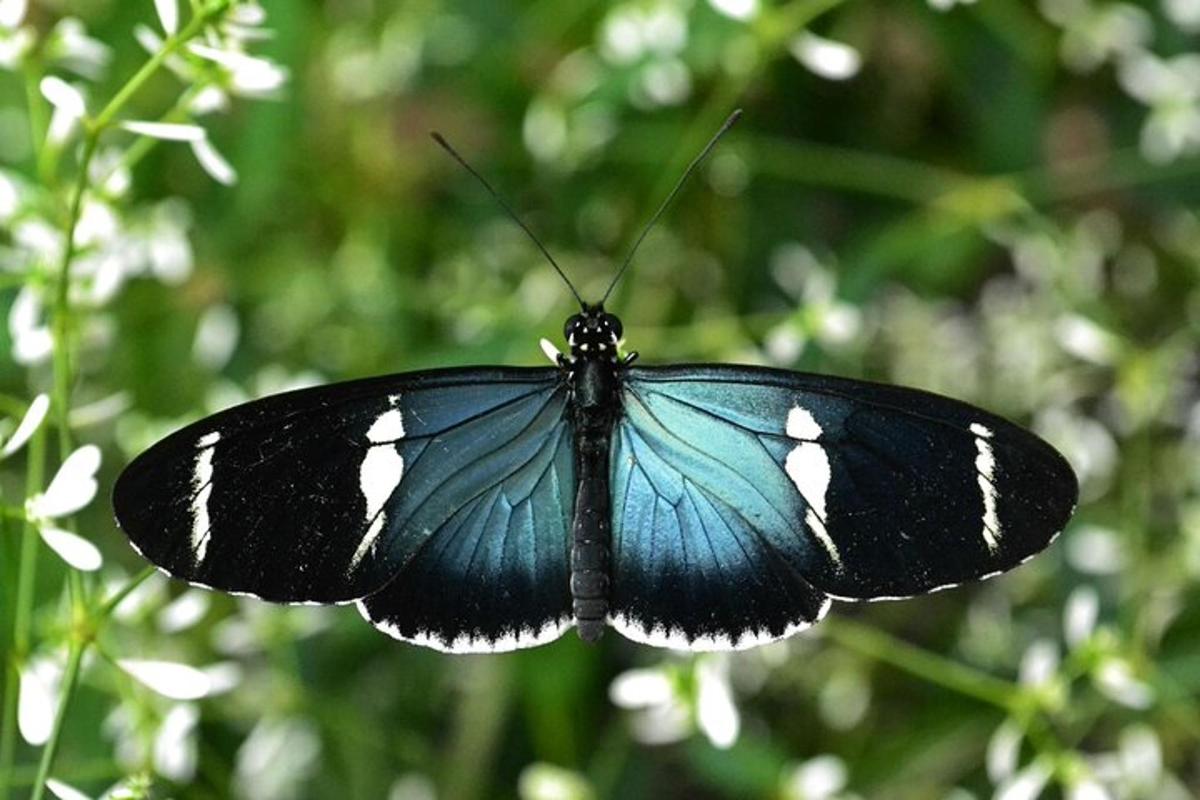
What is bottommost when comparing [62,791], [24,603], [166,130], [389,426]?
[62,791]

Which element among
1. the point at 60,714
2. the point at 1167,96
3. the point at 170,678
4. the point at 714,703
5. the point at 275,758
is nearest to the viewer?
the point at 60,714

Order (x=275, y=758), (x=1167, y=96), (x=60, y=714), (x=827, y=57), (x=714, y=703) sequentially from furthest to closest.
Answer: (x=1167, y=96)
(x=275, y=758)
(x=827, y=57)
(x=714, y=703)
(x=60, y=714)

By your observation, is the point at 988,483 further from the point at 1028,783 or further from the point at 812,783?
the point at 812,783

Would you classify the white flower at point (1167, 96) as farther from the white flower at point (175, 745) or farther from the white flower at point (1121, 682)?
the white flower at point (175, 745)

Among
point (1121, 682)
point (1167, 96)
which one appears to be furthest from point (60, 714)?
point (1167, 96)

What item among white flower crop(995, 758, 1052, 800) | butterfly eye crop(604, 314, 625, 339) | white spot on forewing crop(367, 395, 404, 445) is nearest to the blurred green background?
white flower crop(995, 758, 1052, 800)

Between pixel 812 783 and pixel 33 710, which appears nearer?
pixel 33 710

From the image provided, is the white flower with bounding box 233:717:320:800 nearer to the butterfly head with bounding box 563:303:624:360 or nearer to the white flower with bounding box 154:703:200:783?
the white flower with bounding box 154:703:200:783
